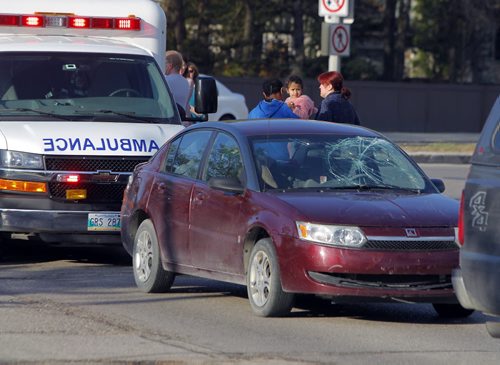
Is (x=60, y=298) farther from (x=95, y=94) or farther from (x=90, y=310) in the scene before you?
(x=95, y=94)

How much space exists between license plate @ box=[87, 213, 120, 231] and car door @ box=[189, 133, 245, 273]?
6.52ft

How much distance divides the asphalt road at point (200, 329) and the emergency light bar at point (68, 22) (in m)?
3.15

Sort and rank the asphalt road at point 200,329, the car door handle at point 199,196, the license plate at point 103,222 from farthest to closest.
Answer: the license plate at point 103,222
the car door handle at point 199,196
the asphalt road at point 200,329

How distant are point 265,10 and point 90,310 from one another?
35448 mm

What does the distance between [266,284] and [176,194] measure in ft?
5.17

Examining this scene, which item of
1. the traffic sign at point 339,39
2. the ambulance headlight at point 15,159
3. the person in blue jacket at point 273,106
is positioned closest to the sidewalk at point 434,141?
the traffic sign at point 339,39

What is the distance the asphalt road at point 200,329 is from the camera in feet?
26.6

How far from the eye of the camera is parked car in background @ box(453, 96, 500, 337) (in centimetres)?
710

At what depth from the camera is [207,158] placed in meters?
10.6

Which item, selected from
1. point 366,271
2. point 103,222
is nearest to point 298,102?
point 103,222

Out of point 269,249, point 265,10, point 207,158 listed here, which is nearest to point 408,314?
point 269,249

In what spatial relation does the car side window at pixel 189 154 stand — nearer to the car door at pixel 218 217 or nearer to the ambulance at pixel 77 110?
the car door at pixel 218 217

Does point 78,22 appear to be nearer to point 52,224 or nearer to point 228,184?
point 52,224

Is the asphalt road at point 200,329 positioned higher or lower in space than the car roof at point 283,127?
lower
